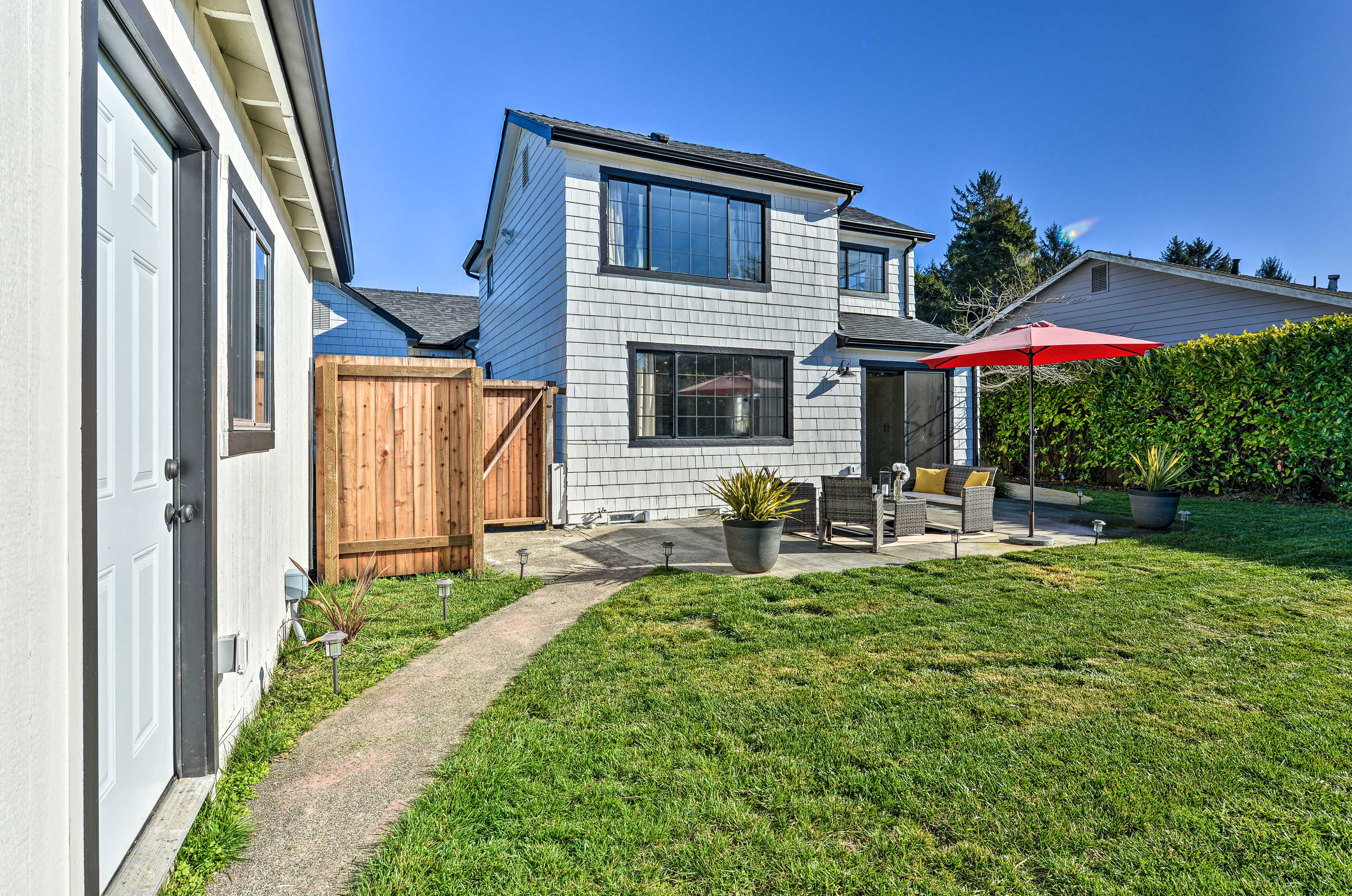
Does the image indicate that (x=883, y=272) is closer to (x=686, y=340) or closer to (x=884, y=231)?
(x=884, y=231)

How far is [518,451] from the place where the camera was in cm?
912

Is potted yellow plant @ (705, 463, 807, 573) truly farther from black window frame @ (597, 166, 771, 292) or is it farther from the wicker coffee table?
black window frame @ (597, 166, 771, 292)

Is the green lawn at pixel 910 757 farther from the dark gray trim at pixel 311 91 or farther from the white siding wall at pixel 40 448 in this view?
the dark gray trim at pixel 311 91

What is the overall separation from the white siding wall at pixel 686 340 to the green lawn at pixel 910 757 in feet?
15.6

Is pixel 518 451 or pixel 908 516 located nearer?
pixel 908 516

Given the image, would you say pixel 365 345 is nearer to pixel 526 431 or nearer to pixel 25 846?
pixel 526 431

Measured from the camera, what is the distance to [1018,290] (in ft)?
65.4

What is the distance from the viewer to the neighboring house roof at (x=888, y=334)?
36.9 ft

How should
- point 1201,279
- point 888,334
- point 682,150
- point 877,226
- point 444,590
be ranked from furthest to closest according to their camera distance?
point 1201,279 < point 877,226 < point 888,334 < point 682,150 < point 444,590

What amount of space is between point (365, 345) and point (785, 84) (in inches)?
540

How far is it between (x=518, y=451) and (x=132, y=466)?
712 centimetres

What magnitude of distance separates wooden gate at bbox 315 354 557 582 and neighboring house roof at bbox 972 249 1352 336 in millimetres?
16022

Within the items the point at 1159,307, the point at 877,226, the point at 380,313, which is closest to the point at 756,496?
the point at 877,226

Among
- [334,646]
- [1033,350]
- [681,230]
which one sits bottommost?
[334,646]
